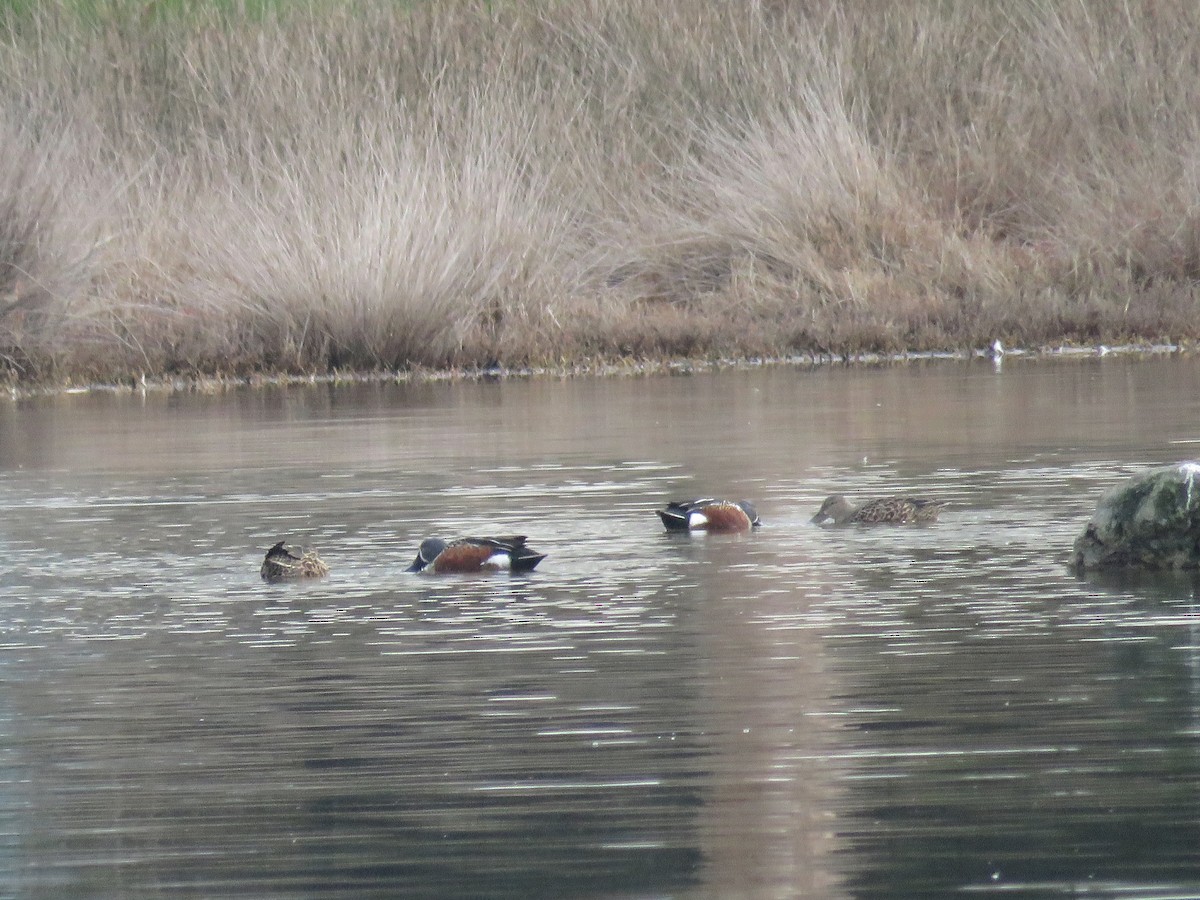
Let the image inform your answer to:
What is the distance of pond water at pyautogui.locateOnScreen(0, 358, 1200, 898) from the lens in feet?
17.2

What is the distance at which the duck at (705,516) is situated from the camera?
35.4 ft

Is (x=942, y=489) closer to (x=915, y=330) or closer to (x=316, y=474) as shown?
(x=316, y=474)

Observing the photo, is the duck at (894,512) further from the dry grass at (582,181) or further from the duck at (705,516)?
the dry grass at (582,181)

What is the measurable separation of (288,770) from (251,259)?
677 inches

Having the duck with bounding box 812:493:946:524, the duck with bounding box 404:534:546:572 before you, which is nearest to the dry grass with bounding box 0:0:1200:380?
the duck with bounding box 812:493:946:524

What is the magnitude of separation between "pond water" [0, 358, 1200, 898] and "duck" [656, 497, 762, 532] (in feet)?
0.42

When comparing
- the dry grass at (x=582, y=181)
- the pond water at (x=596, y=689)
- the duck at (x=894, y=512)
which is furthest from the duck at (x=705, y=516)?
the dry grass at (x=582, y=181)

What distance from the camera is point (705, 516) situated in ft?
35.5

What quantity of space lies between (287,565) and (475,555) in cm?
73

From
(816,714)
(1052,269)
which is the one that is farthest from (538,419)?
(816,714)

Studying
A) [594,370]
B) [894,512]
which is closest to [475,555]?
[894,512]

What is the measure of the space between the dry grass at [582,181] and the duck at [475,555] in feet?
43.1

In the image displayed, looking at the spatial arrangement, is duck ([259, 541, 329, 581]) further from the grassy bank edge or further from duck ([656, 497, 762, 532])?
the grassy bank edge

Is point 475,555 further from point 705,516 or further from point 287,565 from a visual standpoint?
point 705,516
